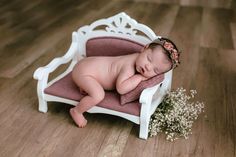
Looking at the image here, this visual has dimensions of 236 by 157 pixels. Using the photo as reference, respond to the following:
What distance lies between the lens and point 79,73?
5.98 feet

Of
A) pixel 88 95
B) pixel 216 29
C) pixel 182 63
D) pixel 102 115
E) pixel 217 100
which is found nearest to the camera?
pixel 88 95

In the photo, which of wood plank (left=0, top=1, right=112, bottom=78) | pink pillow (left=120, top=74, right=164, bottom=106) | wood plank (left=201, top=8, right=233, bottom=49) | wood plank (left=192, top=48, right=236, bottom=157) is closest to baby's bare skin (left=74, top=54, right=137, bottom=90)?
pink pillow (left=120, top=74, right=164, bottom=106)

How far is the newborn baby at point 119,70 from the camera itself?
5.54 ft

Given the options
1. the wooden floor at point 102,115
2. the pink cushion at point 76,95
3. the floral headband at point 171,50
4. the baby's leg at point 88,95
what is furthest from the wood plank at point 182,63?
the floral headband at point 171,50

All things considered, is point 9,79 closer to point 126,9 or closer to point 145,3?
point 126,9

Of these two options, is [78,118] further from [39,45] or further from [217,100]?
[39,45]

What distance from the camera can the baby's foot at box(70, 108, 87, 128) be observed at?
6.00ft

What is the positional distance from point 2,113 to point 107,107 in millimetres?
652

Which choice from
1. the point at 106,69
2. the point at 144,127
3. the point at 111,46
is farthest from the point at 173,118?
the point at 111,46

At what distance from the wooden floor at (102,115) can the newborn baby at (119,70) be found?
0.62ft

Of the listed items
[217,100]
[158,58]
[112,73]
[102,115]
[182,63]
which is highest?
[158,58]

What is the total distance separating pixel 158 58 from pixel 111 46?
387mm

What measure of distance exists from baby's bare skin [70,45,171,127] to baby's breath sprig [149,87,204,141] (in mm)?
228

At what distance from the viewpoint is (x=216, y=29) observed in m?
3.57
